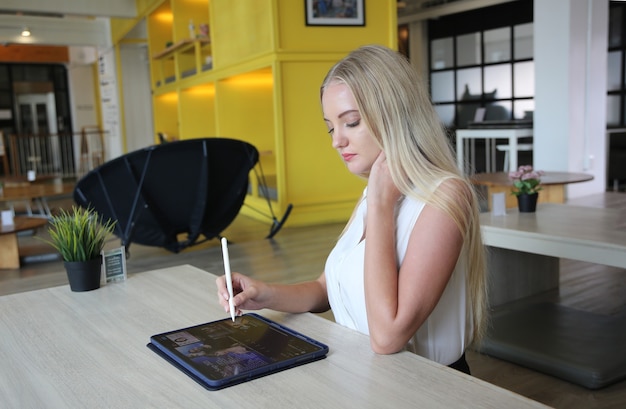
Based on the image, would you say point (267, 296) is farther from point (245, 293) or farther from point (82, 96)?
point (82, 96)

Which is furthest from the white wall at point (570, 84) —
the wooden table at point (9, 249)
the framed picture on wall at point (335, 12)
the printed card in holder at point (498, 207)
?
the wooden table at point (9, 249)

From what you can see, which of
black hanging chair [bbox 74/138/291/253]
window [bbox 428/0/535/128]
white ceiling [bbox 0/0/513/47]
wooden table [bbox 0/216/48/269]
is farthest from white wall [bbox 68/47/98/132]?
black hanging chair [bbox 74/138/291/253]

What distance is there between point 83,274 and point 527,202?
8.70ft

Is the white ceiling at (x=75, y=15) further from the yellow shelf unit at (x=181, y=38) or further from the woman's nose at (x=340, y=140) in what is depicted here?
the woman's nose at (x=340, y=140)

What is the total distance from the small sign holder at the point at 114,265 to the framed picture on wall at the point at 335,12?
15.4 feet

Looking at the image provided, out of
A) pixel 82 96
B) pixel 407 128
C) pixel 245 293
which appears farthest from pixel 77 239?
pixel 82 96

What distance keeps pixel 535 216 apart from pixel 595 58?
173 inches

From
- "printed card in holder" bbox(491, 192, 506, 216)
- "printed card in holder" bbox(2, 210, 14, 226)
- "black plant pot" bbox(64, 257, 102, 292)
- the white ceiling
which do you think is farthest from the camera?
the white ceiling

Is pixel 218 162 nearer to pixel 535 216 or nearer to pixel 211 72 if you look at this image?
pixel 535 216

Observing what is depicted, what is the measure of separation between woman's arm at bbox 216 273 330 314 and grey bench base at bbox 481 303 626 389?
1405mm

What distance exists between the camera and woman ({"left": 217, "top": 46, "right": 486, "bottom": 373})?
1141mm

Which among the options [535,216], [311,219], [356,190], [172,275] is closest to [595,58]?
[356,190]

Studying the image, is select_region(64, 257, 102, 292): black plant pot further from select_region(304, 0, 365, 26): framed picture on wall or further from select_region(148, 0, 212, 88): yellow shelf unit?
select_region(148, 0, 212, 88): yellow shelf unit

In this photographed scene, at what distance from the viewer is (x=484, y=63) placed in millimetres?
10867
